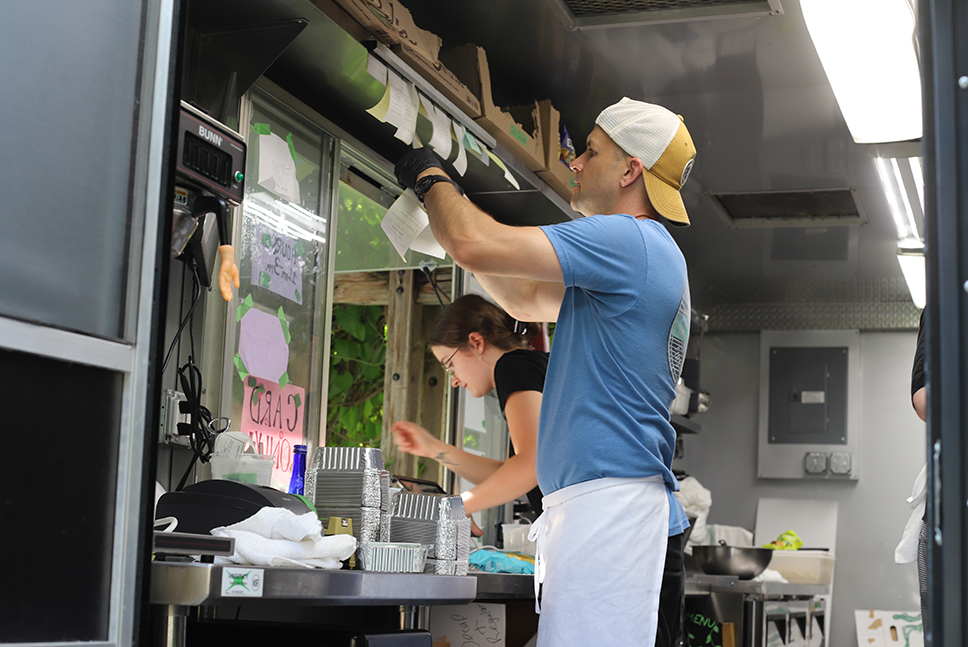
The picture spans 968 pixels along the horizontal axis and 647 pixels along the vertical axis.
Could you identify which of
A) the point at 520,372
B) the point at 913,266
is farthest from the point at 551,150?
the point at 913,266

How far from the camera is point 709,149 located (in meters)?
4.74

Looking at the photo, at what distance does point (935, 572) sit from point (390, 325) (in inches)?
135

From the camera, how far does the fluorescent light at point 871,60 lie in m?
2.86

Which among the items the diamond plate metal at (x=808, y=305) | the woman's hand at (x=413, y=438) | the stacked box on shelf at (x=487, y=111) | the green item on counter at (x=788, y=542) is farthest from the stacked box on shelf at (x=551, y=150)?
the green item on counter at (x=788, y=542)

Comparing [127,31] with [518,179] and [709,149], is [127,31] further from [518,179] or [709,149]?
[709,149]

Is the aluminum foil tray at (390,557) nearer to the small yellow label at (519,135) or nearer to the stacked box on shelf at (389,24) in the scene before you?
the stacked box on shelf at (389,24)

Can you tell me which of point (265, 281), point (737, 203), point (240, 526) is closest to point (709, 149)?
point (737, 203)

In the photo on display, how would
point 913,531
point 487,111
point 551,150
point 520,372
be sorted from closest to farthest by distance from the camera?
point 913,531 < point 520,372 < point 487,111 < point 551,150

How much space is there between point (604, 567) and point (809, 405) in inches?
238

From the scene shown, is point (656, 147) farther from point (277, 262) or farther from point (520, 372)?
point (277, 262)

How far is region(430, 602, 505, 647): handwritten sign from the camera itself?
277 centimetres

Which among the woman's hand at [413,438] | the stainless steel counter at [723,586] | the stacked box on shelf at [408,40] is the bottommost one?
the stainless steel counter at [723,586]

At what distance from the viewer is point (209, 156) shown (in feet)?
6.68

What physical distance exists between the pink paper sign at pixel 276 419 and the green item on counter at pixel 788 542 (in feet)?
15.4
